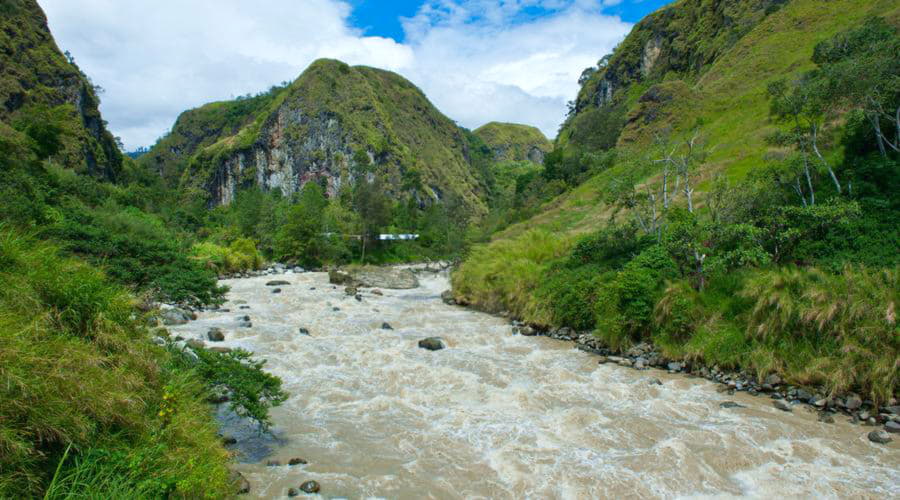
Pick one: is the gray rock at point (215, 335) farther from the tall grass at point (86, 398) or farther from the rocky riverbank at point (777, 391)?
the rocky riverbank at point (777, 391)

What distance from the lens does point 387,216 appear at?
232 feet

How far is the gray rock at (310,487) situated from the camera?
7.24 m

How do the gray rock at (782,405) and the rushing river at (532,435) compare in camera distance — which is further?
the gray rock at (782,405)

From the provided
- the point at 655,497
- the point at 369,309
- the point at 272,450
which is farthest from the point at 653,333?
the point at 369,309

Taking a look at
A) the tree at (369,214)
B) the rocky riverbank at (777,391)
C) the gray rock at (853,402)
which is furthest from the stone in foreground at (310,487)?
the tree at (369,214)

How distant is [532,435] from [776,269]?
10.9 m

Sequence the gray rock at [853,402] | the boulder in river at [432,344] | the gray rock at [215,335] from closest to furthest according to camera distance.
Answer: the gray rock at [853,402] < the gray rock at [215,335] < the boulder in river at [432,344]

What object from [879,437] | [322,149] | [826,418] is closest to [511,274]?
[826,418]

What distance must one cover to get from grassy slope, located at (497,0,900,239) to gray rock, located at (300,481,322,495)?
34.9 meters

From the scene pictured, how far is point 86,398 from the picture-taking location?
5086mm

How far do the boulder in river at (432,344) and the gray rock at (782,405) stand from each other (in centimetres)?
1029

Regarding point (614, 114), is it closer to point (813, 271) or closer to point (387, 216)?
point (387, 216)

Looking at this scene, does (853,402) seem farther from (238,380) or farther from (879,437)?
(238,380)

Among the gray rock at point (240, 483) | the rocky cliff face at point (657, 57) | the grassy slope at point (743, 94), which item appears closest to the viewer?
the gray rock at point (240, 483)
